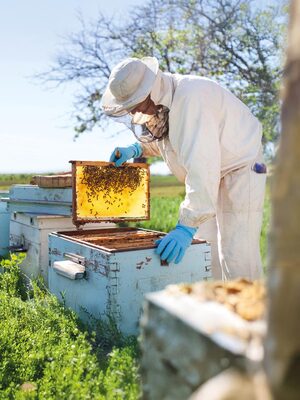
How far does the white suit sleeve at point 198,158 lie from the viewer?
2.95 metres

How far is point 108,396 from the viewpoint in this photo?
6.48 feet

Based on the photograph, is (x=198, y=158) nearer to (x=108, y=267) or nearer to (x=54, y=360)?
(x=108, y=267)

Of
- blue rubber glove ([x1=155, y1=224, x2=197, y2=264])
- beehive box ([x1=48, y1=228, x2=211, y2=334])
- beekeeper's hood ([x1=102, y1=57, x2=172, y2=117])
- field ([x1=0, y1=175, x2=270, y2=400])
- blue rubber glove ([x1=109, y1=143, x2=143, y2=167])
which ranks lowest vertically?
field ([x1=0, y1=175, x2=270, y2=400])

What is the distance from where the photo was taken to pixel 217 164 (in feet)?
9.87

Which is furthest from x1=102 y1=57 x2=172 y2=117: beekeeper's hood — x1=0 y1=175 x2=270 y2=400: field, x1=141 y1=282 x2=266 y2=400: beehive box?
x1=141 y1=282 x2=266 y2=400: beehive box

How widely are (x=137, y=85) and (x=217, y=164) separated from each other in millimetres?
777

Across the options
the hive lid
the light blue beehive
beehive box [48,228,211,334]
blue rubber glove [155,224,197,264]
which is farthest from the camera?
the light blue beehive

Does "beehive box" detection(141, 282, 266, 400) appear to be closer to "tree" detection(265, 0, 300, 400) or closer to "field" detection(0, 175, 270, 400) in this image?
"tree" detection(265, 0, 300, 400)

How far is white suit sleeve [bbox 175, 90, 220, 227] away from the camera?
9.69ft

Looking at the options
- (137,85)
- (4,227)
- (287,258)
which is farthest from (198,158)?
(4,227)

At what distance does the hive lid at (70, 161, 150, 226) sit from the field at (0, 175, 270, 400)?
0.87m

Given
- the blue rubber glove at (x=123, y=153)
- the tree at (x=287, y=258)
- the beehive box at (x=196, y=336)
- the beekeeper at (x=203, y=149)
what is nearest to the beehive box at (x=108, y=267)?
the beekeeper at (x=203, y=149)

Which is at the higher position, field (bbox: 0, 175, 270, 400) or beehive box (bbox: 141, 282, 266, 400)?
beehive box (bbox: 141, 282, 266, 400)

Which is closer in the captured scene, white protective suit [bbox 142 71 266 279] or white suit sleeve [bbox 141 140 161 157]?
white protective suit [bbox 142 71 266 279]
